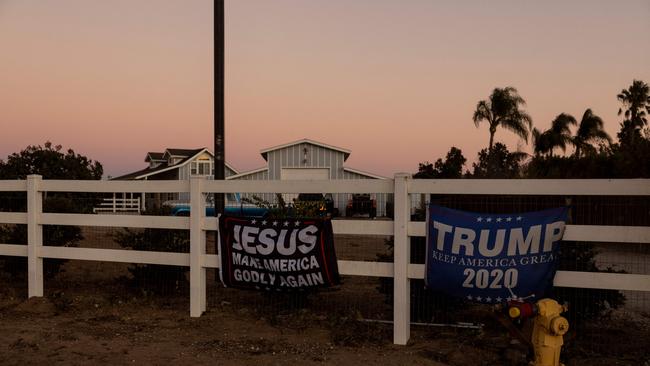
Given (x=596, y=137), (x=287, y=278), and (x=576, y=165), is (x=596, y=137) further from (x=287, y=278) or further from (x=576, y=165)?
(x=287, y=278)

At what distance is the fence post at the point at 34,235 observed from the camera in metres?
9.29

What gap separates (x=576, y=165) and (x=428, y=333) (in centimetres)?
2496

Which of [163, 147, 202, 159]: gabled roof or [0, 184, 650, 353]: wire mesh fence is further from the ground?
[163, 147, 202, 159]: gabled roof

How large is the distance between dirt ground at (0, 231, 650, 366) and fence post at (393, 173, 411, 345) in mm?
222

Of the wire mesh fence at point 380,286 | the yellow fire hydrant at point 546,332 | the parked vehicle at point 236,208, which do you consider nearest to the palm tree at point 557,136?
the parked vehicle at point 236,208

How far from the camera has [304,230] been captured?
7574mm

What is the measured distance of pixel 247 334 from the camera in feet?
24.2

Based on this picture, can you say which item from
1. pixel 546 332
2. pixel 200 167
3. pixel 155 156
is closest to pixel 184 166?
pixel 200 167

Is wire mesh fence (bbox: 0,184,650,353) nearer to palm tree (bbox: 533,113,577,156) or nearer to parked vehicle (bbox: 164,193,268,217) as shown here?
parked vehicle (bbox: 164,193,268,217)

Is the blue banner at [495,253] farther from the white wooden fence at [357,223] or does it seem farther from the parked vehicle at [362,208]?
the parked vehicle at [362,208]

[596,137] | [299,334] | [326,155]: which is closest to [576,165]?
[326,155]

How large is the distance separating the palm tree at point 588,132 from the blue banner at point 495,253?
44.4 m

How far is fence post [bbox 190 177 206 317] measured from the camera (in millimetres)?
8219

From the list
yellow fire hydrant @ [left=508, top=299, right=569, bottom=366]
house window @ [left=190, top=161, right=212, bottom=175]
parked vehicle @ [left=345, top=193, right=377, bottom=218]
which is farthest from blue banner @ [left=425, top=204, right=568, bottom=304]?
house window @ [left=190, top=161, right=212, bottom=175]
